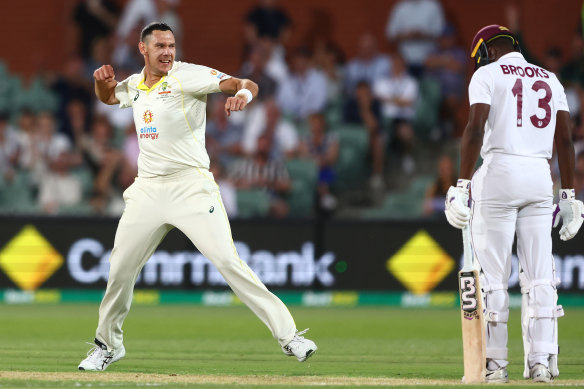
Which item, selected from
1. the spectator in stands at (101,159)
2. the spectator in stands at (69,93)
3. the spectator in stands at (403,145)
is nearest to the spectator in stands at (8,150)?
the spectator in stands at (69,93)

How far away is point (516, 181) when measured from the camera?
7141 mm

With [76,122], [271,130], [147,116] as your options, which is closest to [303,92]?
[271,130]

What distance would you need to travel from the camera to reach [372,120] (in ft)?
55.1

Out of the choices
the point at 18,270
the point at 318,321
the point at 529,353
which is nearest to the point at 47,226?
the point at 18,270

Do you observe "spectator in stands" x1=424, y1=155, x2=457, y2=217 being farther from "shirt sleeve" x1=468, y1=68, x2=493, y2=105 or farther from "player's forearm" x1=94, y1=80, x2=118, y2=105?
"shirt sleeve" x1=468, y1=68, x2=493, y2=105

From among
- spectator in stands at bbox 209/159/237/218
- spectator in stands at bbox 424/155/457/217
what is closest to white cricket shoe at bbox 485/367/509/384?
spectator in stands at bbox 424/155/457/217

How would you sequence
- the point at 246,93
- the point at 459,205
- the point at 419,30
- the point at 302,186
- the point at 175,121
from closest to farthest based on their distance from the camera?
the point at 459,205, the point at 246,93, the point at 175,121, the point at 302,186, the point at 419,30

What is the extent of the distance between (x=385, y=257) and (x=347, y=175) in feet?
7.91

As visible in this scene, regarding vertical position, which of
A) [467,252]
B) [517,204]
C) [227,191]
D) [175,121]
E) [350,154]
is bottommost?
[467,252]

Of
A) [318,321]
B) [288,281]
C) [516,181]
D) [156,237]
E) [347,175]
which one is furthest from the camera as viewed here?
[347,175]

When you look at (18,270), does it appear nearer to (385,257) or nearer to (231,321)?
(231,321)

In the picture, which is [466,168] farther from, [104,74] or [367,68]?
[367,68]

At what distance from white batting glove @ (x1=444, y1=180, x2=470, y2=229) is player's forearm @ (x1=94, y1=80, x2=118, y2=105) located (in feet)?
8.70

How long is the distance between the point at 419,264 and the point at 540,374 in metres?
7.47
